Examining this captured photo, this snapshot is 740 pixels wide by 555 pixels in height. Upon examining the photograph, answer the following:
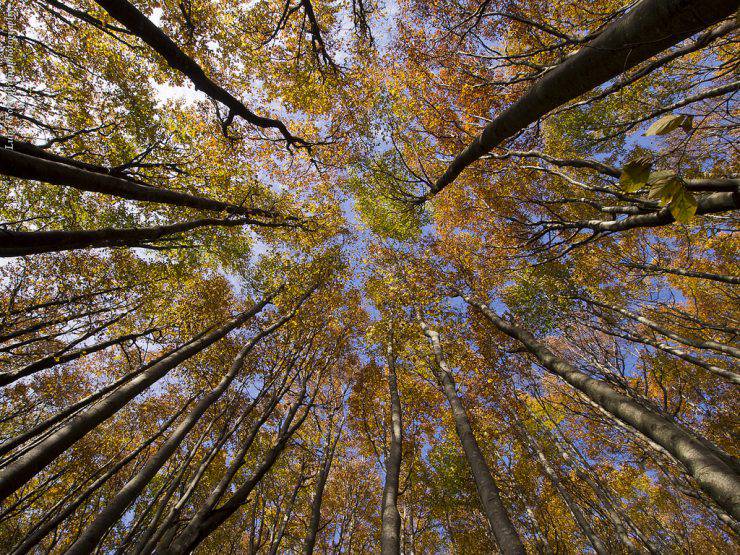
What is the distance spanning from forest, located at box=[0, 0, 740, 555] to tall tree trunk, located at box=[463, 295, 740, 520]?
0.04 meters

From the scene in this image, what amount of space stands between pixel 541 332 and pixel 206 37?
14.6 metres

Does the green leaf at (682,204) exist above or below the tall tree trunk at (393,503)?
below

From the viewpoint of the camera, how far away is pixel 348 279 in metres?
13.1

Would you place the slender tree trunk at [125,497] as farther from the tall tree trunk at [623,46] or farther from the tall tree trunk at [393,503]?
the tall tree trunk at [623,46]

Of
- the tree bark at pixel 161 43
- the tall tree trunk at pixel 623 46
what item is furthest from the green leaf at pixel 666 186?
the tree bark at pixel 161 43

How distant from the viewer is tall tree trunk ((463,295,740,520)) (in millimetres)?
2025

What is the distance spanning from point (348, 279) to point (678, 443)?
11.4 meters

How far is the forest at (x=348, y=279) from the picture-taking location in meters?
4.72

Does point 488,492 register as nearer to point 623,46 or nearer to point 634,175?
point 634,175

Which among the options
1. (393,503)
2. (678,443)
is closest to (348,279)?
(393,503)

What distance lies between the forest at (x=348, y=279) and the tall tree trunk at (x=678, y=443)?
44mm

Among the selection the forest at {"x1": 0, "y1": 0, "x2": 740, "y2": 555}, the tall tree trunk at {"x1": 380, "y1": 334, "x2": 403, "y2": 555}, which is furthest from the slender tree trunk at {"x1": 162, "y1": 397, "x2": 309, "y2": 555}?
the tall tree trunk at {"x1": 380, "y1": 334, "x2": 403, "y2": 555}

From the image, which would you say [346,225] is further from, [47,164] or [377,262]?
[47,164]

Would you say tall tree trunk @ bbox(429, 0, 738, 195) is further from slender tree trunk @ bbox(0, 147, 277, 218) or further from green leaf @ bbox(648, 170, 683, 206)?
slender tree trunk @ bbox(0, 147, 277, 218)
